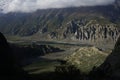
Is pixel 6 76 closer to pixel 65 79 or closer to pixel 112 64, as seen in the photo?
pixel 65 79

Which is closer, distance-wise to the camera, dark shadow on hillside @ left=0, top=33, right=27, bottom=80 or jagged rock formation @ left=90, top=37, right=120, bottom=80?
jagged rock formation @ left=90, top=37, right=120, bottom=80

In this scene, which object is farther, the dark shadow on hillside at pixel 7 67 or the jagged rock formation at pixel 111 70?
the dark shadow on hillside at pixel 7 67

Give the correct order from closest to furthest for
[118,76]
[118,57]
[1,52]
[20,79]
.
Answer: [118,76]
[20,79]
[1,52]
[118,57]

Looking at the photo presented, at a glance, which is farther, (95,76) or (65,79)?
(65,79)

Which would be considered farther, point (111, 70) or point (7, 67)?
point (7, 67)

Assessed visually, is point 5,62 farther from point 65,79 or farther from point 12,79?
point 65,79

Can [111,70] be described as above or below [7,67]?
below

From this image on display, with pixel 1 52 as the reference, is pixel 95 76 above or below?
below

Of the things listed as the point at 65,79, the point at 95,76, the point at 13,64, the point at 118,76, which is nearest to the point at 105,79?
the point at 118,76

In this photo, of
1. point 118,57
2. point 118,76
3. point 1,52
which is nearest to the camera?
point 118,76

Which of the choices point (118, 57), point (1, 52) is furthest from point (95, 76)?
point (1, 52)
